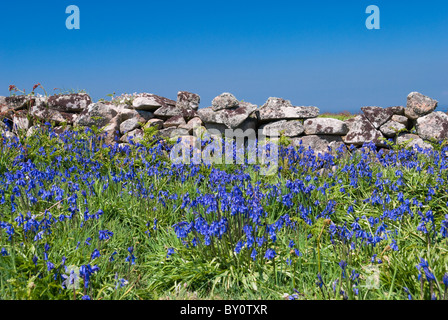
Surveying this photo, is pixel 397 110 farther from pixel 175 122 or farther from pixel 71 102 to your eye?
pixel 71 102

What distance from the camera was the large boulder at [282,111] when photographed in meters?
8.38

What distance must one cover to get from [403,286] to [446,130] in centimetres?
596

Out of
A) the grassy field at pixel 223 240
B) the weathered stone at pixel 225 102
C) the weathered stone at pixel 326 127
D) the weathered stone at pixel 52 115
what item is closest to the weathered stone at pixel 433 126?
the weathered stone at pixel 326 127

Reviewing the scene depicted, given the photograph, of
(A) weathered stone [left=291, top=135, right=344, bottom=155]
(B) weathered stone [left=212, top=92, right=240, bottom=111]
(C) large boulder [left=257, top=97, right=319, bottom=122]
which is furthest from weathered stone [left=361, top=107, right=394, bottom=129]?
(B) weathered stone [left=212, top=92, right=240, bottom=111]

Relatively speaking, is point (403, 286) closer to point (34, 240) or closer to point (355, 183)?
point (355, 183)

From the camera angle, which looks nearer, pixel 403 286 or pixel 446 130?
pixel 403 286

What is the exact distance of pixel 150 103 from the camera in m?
9.18

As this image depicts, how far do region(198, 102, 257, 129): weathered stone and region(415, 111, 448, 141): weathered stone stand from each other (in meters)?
3.43

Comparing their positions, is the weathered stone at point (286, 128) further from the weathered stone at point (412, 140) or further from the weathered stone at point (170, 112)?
the weathered stone at point (412, 140)

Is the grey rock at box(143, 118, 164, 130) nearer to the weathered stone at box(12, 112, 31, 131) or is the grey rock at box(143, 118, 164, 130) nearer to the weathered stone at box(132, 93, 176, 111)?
the weathered stone at box(132, 93, 176, 111)

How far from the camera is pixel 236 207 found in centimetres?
359

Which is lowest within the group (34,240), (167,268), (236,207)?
(167,268)
